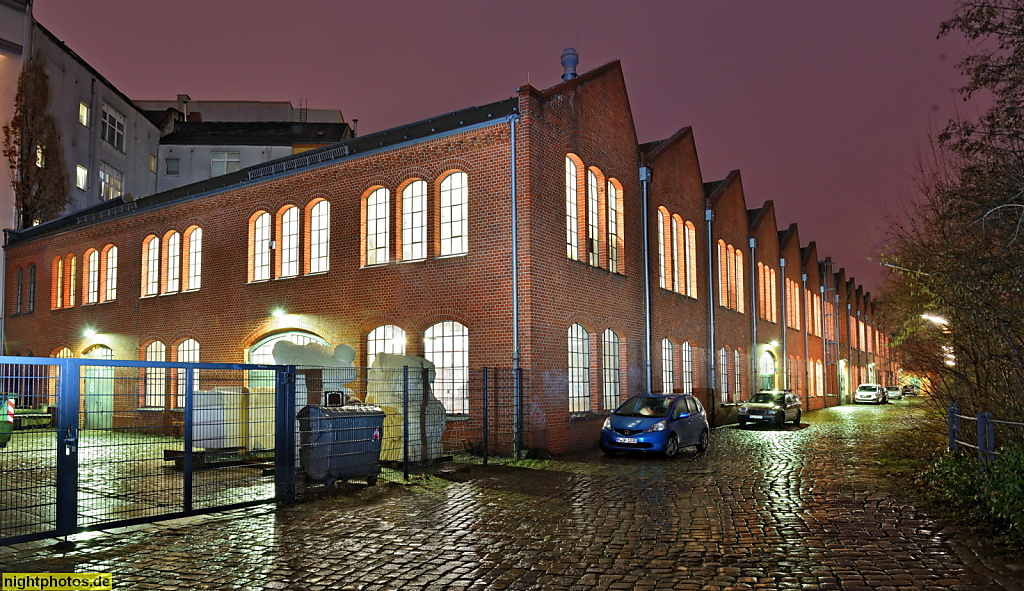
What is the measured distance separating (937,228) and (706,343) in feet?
50.7

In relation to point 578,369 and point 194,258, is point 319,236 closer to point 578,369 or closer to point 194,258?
point 194,258

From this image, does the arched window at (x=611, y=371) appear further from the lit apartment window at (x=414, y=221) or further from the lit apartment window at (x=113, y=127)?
the lit apartment window at (x=113, y=127)

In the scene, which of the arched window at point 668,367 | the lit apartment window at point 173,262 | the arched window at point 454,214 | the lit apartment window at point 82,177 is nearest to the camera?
the arched window at point 454,214

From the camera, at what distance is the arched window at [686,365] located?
24.4 m

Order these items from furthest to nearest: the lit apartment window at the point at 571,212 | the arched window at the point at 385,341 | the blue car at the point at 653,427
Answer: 1. the lit apartment window at the point at 571,212
2. the arched window at the point at 385,341
3. the blue car at the point at 653,427

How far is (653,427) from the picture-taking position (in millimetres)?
15328

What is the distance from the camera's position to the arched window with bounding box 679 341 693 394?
2438 cm

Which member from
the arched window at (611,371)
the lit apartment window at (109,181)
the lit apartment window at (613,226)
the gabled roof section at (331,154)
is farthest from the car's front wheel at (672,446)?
the lit apartment window at (109,181)

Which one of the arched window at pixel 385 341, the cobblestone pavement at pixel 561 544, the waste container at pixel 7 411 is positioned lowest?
the cobblestone pavement at pixel 561 544

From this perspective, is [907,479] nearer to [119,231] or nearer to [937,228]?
[937,228]

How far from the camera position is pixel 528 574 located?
6.71 m

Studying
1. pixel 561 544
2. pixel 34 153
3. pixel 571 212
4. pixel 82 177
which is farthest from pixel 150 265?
pixel 561 544

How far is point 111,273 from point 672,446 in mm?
20750

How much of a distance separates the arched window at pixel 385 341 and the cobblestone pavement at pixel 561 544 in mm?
6354
